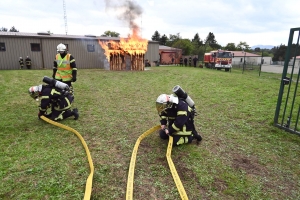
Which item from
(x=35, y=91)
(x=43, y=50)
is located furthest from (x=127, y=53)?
(x=35, y=91)

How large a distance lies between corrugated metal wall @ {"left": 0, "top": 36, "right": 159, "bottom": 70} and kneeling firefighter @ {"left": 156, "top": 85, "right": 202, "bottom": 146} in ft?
59.6

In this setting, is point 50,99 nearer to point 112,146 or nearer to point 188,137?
point 112,146

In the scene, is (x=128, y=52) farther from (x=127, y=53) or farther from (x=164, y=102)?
(x=164, y=102)

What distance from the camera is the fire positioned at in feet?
60.2

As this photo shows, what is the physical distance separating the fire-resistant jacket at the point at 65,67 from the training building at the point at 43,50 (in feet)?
47.6

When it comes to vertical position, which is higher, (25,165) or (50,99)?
(50,99)

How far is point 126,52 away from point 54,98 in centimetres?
1407

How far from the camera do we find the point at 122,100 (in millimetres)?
7984

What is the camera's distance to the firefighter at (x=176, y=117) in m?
3.65

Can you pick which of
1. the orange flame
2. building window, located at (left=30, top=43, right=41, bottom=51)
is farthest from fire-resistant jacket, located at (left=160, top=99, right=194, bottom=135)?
building window, located at (left=30, top=43, right=41, bottom=51)

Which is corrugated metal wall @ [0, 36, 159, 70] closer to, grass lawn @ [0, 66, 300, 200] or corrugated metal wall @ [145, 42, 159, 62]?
corrugated metal wall @ [145, 42, 159, 62]

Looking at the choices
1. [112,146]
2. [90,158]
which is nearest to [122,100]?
[112,146]

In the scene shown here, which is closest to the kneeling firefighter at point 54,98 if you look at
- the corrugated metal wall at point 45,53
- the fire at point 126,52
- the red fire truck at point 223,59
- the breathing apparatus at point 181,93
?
the breathing apparatus at point 181,93

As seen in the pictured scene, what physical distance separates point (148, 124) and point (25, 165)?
291 centimetres
